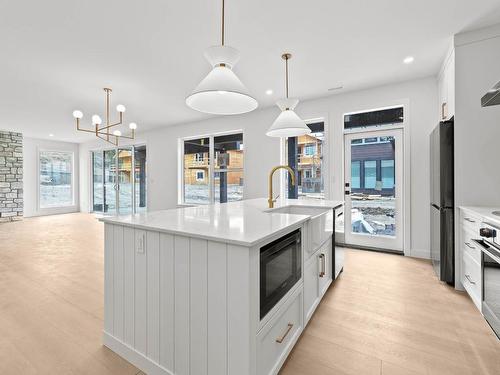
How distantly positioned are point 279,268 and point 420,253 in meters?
3.37

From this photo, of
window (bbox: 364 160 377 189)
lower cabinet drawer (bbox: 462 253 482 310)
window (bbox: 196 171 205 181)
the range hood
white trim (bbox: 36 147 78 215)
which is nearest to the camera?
the range hood

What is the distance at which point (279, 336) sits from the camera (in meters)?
1.46

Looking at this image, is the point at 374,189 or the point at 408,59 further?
the point at 374,189

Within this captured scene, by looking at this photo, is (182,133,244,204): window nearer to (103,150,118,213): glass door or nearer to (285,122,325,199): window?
(285,122,325,199): window

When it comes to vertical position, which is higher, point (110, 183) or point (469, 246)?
point (110, 183)

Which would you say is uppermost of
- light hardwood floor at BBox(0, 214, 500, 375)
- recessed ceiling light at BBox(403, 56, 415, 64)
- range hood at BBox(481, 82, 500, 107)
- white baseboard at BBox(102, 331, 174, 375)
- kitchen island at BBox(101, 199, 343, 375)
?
recessed ceiling light at BBox(403, 56, 415, 64)

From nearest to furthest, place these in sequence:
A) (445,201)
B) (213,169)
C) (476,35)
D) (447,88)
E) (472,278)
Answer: (472,278) → (476,35) → (445,201) → (447,88) → (213,169)

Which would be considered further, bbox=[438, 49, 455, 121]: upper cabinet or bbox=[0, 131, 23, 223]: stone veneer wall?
bbox=[0, 131, 23, 223]: stone veneer wall

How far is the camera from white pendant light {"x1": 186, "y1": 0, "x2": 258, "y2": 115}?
5.13 feet

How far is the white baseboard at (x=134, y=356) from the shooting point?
4.82 feet

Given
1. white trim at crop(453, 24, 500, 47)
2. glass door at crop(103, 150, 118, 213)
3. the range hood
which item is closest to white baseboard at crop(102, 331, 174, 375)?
the range hood

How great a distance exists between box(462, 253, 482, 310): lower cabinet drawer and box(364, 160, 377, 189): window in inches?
73.0

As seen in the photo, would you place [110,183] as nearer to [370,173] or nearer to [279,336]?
[370,173]

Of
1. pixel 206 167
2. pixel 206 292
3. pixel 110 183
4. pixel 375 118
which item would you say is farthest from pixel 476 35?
pixel 110 183
